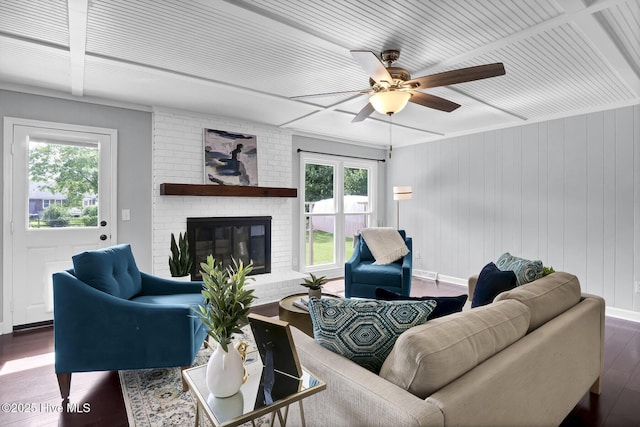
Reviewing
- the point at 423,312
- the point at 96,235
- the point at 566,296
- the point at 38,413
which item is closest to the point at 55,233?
the point at 96,235

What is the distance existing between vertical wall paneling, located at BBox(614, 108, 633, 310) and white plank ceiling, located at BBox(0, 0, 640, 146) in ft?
0.84

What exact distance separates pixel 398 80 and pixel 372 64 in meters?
0.35

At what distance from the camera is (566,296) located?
1.89 meters

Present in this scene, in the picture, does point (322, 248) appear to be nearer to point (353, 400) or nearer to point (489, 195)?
point (489, 195)

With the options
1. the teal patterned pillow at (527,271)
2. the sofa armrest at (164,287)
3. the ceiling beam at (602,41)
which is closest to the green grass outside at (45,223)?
the sofa armrest at (164,287)

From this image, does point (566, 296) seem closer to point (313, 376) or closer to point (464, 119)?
point (313, 376)

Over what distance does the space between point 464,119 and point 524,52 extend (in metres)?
1.89

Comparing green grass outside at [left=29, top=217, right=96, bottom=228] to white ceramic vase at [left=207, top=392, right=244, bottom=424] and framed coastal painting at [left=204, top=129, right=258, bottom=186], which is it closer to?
framed coastal painting at [left=204, top=129, right=258, bottom=186]

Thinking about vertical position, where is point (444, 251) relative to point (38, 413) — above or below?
above

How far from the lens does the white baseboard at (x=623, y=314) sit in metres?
3.57

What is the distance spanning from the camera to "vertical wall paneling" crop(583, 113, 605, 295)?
3794mm

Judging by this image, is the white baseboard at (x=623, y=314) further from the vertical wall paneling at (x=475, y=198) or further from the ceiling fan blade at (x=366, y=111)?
the ceiling fan blade at (x=366, y=111)

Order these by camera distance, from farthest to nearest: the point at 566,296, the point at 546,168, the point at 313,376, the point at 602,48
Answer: the point at 546,168
the point at 602,48
the point at 566,296
the point at 313,376

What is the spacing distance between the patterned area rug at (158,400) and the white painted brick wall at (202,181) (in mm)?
1732
